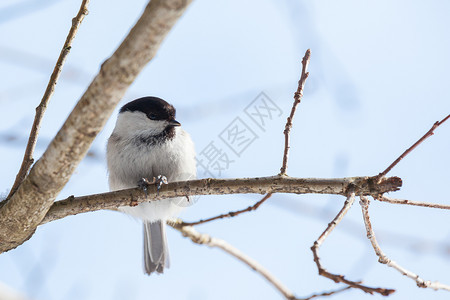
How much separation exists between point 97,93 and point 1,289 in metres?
1.90

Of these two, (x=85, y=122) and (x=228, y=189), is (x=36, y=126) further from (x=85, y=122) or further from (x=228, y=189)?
(x=228, y=189)

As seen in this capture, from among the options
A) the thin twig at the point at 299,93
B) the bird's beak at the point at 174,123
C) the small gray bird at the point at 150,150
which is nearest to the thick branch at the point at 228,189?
the thin twig at the point at 299,93

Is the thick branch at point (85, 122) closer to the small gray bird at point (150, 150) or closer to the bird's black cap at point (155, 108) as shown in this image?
the small gray bird at point (150, 150)

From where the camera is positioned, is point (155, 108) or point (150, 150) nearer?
point (150, 150)

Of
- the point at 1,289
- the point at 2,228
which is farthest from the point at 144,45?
the point at 1,289

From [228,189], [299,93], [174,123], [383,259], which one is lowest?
[383,259]

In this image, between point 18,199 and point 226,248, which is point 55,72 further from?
point 226,248

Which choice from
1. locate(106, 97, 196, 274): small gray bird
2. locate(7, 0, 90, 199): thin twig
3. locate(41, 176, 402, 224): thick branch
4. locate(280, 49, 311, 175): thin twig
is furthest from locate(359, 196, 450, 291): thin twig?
locate(7, 0, 90, 199): thin twig

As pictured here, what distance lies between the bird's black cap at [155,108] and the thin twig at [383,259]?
1.71 m

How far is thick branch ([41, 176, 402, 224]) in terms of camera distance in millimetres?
2135

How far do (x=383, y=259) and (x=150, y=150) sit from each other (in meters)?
1.78

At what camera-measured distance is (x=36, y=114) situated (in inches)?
96.7

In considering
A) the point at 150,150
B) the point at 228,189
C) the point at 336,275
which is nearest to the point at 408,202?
the point at 336,275

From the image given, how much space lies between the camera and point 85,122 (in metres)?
1.88
